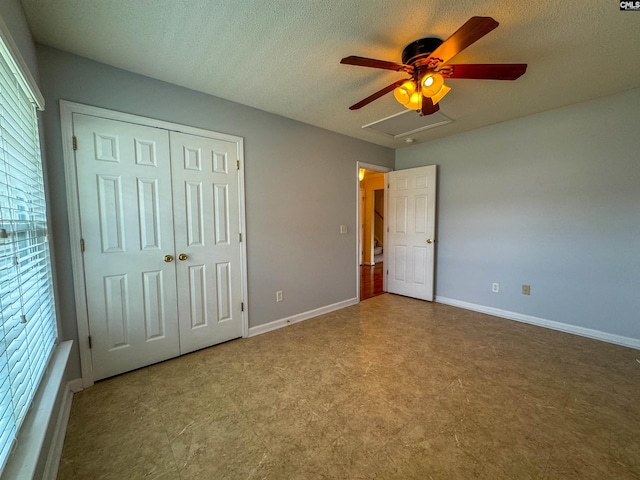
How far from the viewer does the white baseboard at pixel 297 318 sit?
277 centimetres

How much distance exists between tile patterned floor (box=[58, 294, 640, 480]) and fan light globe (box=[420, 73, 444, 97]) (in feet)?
6.80

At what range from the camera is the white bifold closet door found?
1.90m

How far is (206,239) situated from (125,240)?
0.62 m

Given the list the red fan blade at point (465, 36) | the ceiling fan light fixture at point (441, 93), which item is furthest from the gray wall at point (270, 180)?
the red fan blade at point (465, 36)

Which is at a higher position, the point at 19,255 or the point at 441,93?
the point at 441,93

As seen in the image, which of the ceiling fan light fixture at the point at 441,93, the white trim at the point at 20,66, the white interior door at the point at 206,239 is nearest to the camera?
the white trim at the point at 20,66

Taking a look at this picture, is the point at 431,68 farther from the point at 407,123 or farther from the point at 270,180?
the point at 270,180

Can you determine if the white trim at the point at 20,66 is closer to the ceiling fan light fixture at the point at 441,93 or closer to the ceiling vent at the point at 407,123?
the ceiling fan light fixture at the point at 441,93

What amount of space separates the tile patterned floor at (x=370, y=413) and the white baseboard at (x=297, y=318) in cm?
25

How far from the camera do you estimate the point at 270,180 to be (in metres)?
2.80

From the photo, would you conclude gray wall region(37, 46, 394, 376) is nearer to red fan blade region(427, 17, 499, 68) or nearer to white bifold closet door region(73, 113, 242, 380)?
white bifold closet door region(73, 113, 242, 380)

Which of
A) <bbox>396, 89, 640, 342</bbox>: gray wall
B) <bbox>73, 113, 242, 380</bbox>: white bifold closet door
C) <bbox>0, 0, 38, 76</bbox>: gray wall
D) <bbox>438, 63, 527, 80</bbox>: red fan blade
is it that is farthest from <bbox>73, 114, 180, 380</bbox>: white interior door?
<bbox>396, 89, 640, 342</bbox>: gray wall

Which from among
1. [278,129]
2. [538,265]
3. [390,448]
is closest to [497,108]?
[538,265]

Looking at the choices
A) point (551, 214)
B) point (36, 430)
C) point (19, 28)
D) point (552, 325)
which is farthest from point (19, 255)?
point (552, 325)
